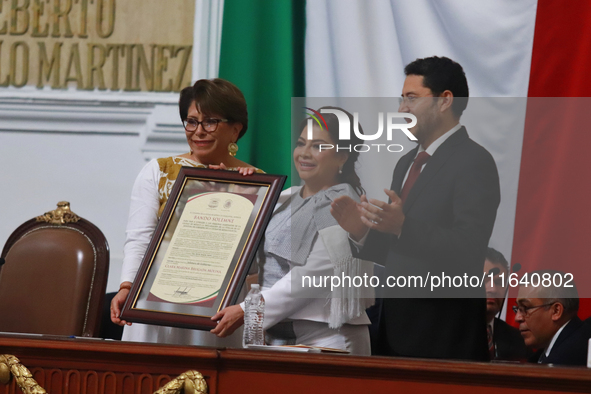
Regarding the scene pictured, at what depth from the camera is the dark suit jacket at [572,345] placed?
7.64ft

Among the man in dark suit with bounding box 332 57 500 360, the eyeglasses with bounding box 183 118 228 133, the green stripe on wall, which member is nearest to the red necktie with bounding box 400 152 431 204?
the man in dark suit with bounding box 332 57 500 360

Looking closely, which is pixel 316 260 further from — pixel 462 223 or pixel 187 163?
pixel 187 163

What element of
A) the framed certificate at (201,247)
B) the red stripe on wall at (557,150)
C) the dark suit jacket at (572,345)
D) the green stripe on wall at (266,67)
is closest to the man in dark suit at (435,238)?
the framed certificate at (201,247)

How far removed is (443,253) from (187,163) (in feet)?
2.82

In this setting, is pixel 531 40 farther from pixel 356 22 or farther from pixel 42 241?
pixel 42 241

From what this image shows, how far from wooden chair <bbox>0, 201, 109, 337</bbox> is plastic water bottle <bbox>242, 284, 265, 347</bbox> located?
27.4 inches

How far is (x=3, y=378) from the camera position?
5.08ft

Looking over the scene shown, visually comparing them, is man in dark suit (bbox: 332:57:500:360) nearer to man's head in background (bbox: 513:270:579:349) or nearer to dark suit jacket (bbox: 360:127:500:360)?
dark suit jacket (bbox: 360:127:500:360)

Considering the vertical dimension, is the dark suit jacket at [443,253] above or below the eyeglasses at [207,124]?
below

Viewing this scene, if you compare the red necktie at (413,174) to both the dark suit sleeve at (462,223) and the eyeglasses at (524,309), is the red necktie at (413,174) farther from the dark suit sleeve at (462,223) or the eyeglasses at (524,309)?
the eyeglasses at (524,309)

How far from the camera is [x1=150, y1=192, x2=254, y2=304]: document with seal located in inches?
69.1

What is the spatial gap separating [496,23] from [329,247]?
170cm

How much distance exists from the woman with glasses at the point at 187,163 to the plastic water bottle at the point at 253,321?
287 mm

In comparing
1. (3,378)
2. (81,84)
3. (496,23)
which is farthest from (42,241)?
(496,23)
